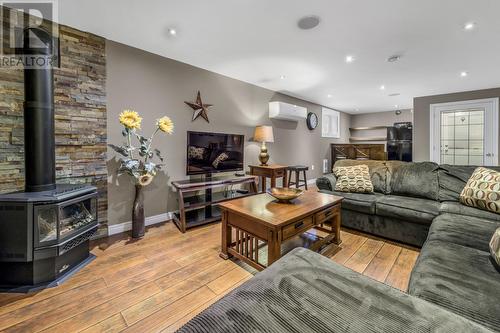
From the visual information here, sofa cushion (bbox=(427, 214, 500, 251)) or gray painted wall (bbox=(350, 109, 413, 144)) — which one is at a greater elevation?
gray painted wall (bbox=(350, 109, 413, 144))

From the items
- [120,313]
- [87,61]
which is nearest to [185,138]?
[87,61]

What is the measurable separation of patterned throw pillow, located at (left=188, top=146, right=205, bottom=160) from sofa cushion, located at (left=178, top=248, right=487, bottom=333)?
8.30 ft

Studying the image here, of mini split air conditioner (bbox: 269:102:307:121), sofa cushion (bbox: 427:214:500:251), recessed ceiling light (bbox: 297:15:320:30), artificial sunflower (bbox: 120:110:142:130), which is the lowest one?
sofa cushion (bbox: 427:214:500:251)

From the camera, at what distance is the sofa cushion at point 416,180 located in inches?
107

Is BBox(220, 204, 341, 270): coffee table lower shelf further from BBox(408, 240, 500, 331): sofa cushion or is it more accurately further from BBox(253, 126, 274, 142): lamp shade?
BBox(253, 126, 274, 142): lamp shade

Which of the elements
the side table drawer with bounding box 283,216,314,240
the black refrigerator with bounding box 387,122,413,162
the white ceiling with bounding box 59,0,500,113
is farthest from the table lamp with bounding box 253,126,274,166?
the black refrigerator with bounding box 387,122,413,162

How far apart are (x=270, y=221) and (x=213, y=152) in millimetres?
2086

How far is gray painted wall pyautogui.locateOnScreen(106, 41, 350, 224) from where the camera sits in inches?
108

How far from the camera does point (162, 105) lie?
10.3 feet

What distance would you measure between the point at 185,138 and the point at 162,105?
56 cm

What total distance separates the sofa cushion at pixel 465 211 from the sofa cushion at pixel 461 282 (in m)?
0.96

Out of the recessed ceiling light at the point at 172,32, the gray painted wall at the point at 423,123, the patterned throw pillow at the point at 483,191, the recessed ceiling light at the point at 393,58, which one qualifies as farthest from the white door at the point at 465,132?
the recessed ceiling light at the point at 172,32

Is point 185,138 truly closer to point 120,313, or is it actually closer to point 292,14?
point 292,14

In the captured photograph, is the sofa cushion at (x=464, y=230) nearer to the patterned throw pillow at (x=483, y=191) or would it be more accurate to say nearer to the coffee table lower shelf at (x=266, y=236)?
the patterned throw pillow at (x=483, y=191)
